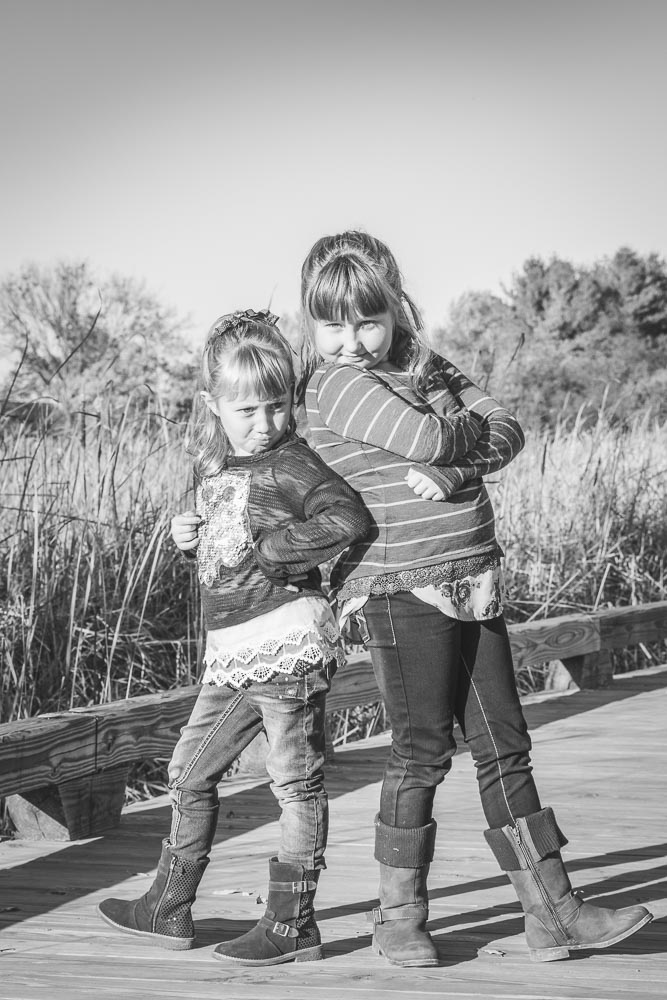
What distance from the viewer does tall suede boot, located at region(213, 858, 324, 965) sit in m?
2.51

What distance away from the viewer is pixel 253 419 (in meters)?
2.57

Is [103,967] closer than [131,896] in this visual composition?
Yes

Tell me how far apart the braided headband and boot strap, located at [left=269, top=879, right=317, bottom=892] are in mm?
1157

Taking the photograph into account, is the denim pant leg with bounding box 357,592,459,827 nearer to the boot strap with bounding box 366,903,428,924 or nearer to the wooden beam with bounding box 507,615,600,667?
the boot strap with bounding box 366,903,428,924

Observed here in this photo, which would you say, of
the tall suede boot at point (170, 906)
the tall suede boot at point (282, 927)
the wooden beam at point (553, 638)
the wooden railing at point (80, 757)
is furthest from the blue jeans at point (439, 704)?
the wooden beam at point (553, 638)

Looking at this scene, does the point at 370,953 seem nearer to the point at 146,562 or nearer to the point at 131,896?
the point at 131,896

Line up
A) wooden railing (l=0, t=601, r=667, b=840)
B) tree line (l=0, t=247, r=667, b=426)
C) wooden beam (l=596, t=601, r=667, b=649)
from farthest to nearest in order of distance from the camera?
tree line (l=0, t=247, r=667, b=426) → wooden beam (l=596, t=601, r=667, b=649) → wooden railing (l=0, t=601, r=667, b=840)

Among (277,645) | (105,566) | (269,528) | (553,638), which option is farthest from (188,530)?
(553,638)

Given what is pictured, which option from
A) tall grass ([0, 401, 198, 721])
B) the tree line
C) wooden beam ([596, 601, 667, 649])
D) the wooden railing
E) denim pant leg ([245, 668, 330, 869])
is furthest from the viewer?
the tree line

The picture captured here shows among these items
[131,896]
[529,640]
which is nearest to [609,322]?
[529,640]

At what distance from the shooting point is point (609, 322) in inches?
1708

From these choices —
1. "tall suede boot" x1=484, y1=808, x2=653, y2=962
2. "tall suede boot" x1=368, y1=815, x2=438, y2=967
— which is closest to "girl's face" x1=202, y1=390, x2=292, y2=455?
"tall suede boot" x1=368, y1=815, x2=438, y2=967

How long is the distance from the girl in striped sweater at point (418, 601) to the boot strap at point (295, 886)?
152 millimetres

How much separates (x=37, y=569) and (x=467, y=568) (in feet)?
7.83
